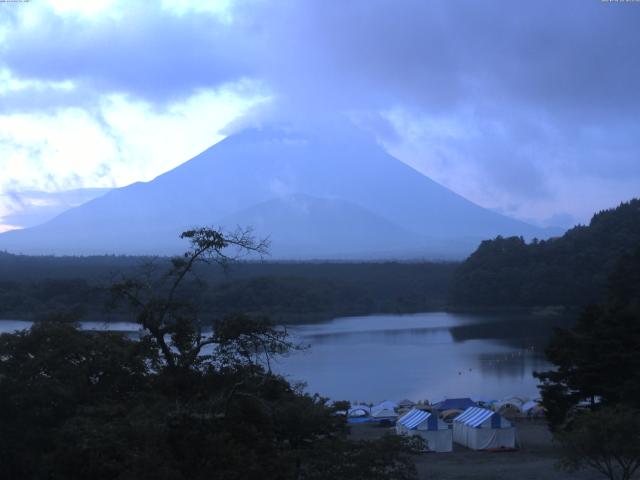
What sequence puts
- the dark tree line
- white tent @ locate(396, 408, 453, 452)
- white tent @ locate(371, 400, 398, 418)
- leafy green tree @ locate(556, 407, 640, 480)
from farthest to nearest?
white tent @ locate(371, 400, 398, 418) → white tent @ locate(396, 408, 453, 452) → the dark tree line → leafy green tree @ locate(556, 407, 640, 480)

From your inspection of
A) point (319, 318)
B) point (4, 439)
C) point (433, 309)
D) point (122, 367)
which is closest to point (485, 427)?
point (122, 367)

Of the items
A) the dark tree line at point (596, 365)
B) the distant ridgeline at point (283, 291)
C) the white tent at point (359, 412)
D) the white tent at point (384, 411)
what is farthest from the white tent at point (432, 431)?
the distant ridgeline at point (283, 291)

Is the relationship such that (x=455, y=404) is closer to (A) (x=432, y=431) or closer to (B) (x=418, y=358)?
(A) (x=432, y=431)

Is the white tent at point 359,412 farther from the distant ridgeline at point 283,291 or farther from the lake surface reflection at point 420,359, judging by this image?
the distant ridgeline at point 283,291

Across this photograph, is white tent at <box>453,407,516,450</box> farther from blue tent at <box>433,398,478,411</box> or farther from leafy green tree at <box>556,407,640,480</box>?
leafy green tree at <box>556,407,640,480</box>

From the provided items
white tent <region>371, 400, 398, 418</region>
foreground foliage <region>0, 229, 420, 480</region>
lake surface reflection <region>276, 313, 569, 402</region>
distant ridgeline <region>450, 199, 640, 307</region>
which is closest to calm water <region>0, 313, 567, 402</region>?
lake surface reflection <region>276, 313, 569, 402</region>

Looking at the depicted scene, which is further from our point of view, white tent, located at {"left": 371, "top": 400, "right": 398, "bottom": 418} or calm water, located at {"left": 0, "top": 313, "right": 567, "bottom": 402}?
calm water, located at {"left": 0, "top": 313, "right": 567, "bottom": 402}
